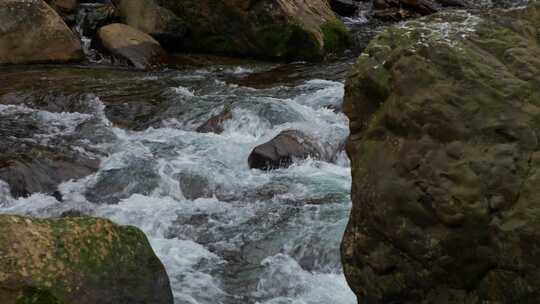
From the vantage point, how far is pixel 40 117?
10500 mm

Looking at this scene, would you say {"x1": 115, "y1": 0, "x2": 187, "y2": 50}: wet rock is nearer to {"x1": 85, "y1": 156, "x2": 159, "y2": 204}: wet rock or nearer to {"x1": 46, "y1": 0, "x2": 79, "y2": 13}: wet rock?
{"x1": 46, "y1": 0, "x2": 79, "y2": 13}: wet rock

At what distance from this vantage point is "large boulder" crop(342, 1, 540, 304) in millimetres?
4051

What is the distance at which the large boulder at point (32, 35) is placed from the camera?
13.3m

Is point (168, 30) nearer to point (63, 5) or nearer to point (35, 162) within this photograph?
point (63, 5)

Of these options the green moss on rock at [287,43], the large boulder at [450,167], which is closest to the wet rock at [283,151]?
the large boulder at [450,167]

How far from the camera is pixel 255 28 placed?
14.7m

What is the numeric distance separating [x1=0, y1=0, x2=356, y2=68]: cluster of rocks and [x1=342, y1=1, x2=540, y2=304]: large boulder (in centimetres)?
981

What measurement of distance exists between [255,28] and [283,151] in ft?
19.9

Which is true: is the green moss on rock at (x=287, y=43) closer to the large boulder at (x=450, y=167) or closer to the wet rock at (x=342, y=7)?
the wet rock at (x=342, y=7)

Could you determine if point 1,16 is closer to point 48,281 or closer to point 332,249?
point 332,249

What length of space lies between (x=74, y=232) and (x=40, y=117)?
600cm

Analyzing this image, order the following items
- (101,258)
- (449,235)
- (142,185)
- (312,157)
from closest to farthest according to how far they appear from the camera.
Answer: (449,235)
(101,258)
(142,185)
(312,157)

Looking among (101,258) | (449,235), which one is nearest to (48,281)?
(101,258)

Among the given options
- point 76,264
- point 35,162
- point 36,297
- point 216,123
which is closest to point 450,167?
point 76,264
